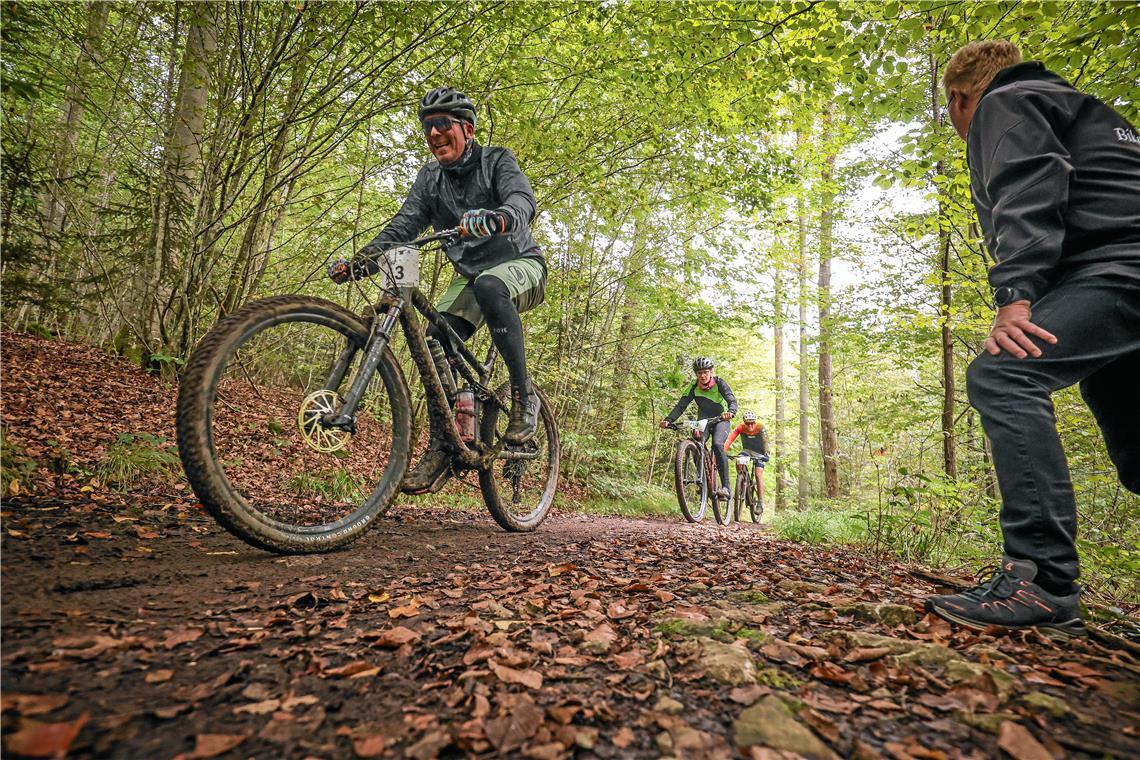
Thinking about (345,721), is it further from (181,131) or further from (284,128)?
(181,131)

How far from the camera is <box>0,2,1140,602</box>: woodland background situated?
4.25 meters

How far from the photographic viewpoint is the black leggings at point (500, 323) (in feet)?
10.4

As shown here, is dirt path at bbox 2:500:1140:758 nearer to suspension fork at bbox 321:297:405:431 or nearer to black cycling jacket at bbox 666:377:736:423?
suspension fork at bbox 321:297:405:431

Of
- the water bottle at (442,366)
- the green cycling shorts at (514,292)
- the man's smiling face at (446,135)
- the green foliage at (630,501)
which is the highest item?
the man's smiling face at (446,135)

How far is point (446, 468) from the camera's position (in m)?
3.13

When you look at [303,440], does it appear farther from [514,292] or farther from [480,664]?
[480,664]

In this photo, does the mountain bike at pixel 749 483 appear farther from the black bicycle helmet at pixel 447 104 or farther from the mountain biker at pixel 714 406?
the black bicycle helmet at pixel 447 104

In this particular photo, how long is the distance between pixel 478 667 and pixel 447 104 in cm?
321

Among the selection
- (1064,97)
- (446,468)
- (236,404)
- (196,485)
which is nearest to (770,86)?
(1064,97)

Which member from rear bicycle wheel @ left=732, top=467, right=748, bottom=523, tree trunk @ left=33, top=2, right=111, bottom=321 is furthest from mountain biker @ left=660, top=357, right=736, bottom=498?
tree trunk @ left=33, top=2, right=111, bottom=321

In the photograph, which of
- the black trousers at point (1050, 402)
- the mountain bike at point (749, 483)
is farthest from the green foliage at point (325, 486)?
the mountain bike at point (749, 483)

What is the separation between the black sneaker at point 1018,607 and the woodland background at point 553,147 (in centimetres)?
182

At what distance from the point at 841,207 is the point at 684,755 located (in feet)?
43.8

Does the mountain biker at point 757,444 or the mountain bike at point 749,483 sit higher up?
the mountain biker at point 757,444
